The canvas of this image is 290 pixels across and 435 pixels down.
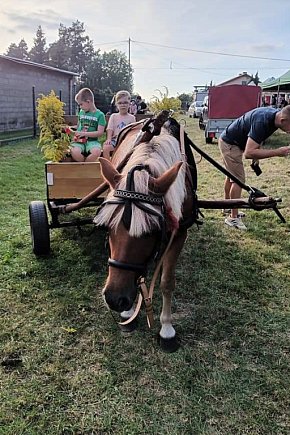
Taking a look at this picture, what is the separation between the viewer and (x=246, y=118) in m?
4.72

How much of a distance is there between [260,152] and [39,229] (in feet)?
7.82

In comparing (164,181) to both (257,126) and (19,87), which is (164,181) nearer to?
(257,126)

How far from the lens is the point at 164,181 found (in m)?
1.91

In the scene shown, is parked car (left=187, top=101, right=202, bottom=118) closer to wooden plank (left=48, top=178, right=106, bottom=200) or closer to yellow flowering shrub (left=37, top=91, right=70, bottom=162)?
yellow flowering shrub (left=37, top=91, right=70, bottom=162)

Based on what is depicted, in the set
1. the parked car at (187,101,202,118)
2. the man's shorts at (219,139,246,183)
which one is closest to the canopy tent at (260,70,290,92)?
the parked car at (187,101,202,118)

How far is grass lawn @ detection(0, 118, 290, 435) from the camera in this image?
7.01ft

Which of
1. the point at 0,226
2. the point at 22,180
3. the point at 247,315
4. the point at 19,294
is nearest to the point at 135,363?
the point at 247,315

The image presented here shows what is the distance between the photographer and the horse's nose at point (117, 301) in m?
1.89

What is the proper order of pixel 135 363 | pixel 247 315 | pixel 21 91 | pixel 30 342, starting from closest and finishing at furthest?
pixel 135 363, pixel 30 342, pixel 247 315, pixel 21 91

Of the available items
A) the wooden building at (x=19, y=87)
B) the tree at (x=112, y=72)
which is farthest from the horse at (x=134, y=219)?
the tree at (x=112, y=72)

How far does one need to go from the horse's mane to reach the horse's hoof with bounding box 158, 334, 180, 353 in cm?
107

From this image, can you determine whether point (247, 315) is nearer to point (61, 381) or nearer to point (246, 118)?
point (61, 381)

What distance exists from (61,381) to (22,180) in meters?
5.71

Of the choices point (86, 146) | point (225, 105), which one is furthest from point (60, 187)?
point (225, 105)
